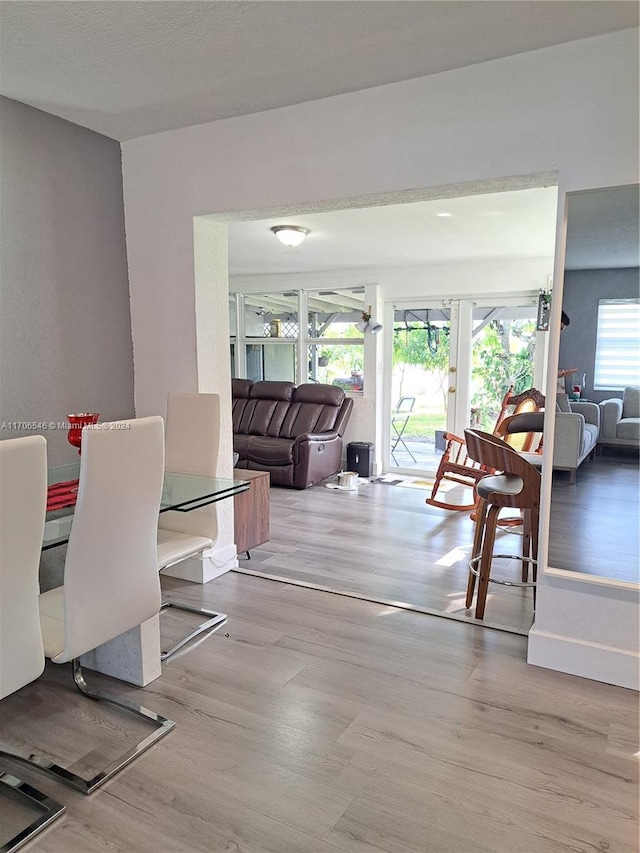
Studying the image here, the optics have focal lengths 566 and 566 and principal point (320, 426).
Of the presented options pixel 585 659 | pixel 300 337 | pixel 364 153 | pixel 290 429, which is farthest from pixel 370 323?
pixel 585 659

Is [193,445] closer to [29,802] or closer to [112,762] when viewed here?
[112,762]

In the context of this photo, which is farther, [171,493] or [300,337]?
[300,337]

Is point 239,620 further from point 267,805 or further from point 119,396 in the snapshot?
point 119,396

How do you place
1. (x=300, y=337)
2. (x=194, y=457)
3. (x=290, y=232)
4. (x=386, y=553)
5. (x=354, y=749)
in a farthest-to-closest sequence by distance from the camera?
1. (x=300, y=337)
2. (x=290, y=232)
3. (x=386, y=553)
4. (x=194, y=457)
5. (x=354, y=749)

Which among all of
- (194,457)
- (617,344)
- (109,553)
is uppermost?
(617,344)

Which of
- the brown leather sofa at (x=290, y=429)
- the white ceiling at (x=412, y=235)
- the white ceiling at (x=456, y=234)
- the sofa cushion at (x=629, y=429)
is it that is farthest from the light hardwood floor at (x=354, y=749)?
the brown leather sofa at (x=290, y=429)

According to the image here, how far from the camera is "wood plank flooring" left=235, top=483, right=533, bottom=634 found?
3102 millimetres

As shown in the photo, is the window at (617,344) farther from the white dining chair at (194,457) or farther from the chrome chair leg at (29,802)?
the chrome chair leg at (29,802)

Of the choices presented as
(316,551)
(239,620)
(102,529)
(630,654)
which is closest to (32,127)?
(102,529)

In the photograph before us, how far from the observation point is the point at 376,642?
8.61ft

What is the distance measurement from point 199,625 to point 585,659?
1.74 metres

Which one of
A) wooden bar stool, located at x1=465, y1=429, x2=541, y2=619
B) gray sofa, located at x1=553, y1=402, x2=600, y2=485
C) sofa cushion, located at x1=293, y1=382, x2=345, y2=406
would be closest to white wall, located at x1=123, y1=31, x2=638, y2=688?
wooden bar stool, located at x1=465, y1=429, x2=541, y2=619

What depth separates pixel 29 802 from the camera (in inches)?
66.0

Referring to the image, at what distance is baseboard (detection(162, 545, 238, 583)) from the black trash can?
10.1ft
